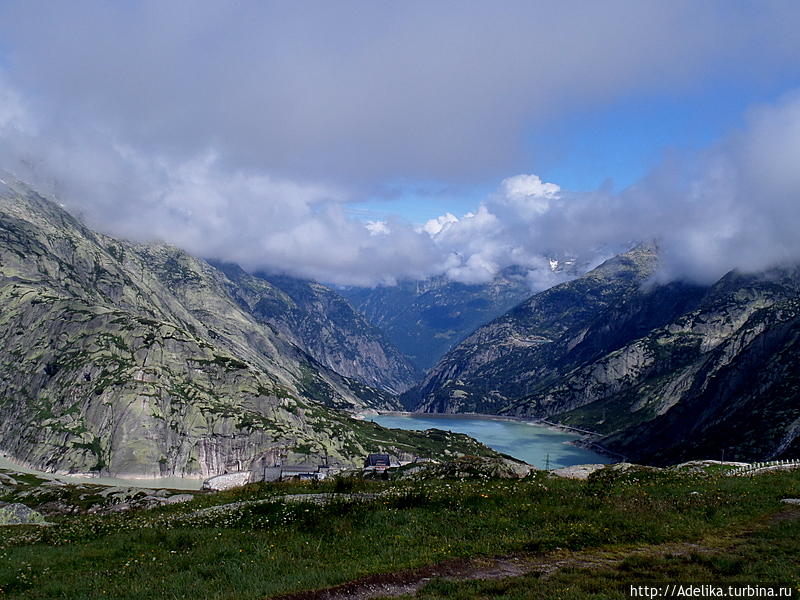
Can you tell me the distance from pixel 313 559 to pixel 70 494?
473 ft

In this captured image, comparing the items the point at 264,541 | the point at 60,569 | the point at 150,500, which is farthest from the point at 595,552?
the point at 150,500

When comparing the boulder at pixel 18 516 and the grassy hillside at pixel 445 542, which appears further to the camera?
the boulder at pixel 18 516

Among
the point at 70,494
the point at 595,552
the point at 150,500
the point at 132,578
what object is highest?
the point at 595,552

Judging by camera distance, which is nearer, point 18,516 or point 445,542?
point 445,542

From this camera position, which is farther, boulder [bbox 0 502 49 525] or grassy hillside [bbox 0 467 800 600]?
boulder [bbox 0 502 49 525]

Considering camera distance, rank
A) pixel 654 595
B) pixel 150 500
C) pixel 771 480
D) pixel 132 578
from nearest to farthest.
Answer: pixel 654 595 → pixel 132 578 → pixel 771 480 → pixel 150 500

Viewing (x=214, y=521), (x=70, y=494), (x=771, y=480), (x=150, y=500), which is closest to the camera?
(x=214, y=521)

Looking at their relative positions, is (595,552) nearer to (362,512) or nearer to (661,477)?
(362,512)

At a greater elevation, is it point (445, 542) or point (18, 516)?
point (445, 542)

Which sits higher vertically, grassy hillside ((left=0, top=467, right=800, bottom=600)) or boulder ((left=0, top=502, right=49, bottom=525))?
grassy hillside ((left=0, top=467, right=800, bottom=600))

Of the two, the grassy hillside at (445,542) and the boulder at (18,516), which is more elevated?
the grassy hillside at (445,542)

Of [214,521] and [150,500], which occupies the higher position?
[214,521]

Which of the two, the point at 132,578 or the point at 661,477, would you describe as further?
the point at 661,477

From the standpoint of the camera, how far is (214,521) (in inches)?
1254
